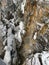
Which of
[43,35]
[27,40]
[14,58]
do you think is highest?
[43,35]

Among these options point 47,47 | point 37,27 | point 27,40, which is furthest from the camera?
point 27,40

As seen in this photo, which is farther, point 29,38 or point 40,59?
point 29,38

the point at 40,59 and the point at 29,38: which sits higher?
the point at 40,59

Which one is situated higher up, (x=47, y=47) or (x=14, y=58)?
(x=47, y=47)

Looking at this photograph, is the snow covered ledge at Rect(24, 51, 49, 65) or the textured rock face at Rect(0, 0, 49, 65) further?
the textured rock face at Rect(0, 0, 49, 65)

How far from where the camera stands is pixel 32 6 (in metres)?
6.93

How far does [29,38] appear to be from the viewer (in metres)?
6.43

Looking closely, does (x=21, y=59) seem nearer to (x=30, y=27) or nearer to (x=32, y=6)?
(x=30, y=27)

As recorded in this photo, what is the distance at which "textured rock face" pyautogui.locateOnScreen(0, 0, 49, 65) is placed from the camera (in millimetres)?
5613

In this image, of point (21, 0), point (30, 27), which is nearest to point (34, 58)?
point (30, 27)

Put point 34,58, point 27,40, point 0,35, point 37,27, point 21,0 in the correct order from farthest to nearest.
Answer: point 21,0, point 0,35, point 27,40, point 37,27, point 34,58

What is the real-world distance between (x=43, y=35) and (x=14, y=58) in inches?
48.9

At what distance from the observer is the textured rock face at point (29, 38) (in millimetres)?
5613

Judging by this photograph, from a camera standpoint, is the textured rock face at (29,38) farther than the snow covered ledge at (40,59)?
Yes
